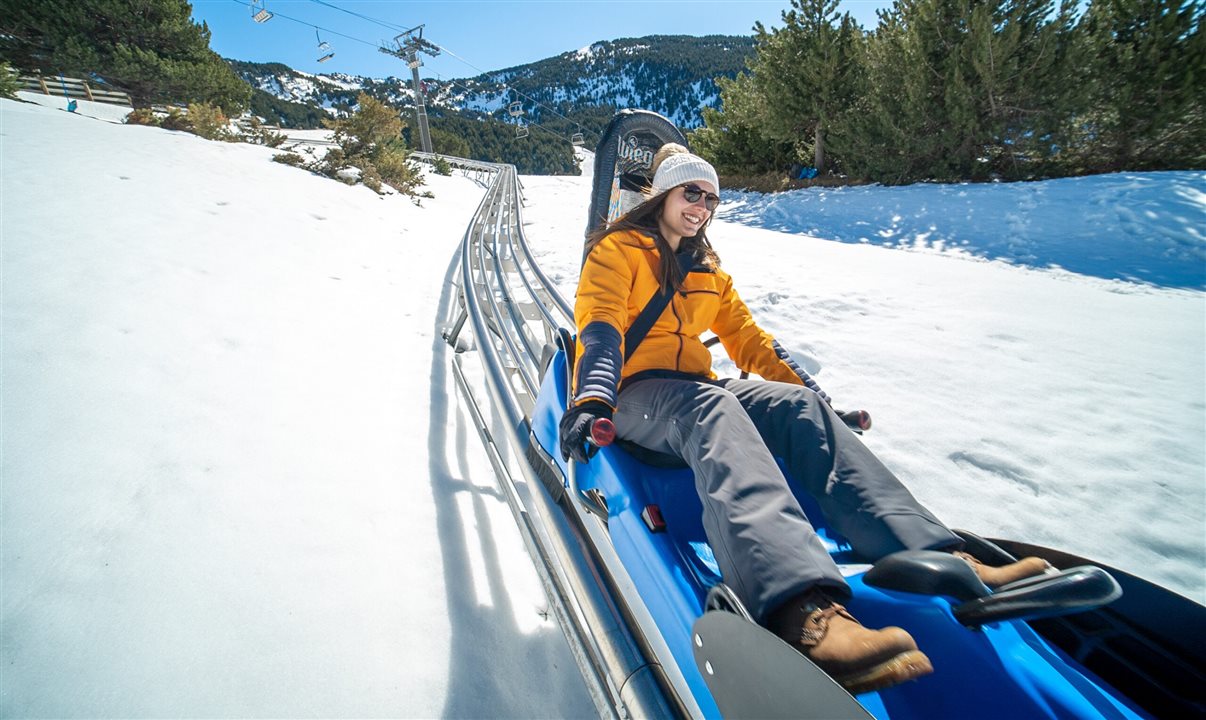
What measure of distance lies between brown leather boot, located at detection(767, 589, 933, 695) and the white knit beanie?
1.65 meters

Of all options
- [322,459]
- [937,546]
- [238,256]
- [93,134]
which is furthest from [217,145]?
[937,546]

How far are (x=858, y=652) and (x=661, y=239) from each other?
5.31ft

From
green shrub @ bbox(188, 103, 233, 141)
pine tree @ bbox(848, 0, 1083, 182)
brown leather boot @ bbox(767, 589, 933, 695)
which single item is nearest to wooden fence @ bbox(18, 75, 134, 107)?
green shrub @ bbox(188, 103, 233, 141)

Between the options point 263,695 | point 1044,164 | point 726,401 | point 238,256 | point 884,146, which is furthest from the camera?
point 884,146

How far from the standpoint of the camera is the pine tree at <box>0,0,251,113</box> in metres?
14.0

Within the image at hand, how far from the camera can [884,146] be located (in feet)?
37.1

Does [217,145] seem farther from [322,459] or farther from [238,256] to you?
[322,459]

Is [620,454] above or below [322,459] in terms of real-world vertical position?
above

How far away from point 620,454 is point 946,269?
6.10 meters

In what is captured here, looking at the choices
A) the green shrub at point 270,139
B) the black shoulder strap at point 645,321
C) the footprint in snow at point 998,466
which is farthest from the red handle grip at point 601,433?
the green shrub at point 270,139

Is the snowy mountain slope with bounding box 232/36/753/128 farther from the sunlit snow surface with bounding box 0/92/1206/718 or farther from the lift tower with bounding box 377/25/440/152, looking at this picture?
the sunlit snow surface with bounding box 0/92/1206/718

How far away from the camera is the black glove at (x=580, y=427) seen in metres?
1.45

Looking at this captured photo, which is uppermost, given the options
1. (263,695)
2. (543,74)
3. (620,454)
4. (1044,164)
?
(543,74)

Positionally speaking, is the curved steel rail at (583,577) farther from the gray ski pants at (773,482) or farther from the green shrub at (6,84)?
the green shrub at (6,84)
